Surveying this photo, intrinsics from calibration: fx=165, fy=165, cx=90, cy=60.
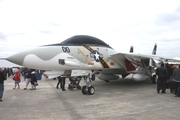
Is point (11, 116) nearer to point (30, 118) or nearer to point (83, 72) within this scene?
point (30, 118)

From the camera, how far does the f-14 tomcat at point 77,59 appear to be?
22.9 feet

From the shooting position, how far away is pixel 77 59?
816cm

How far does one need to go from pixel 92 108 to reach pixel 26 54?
3.49 m

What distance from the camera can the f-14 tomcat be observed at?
6.98 metres

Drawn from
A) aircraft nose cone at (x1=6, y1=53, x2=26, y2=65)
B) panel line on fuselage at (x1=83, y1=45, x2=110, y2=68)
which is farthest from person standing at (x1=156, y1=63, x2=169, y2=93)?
aircraft nose cone at (x1=6, y1=53, x2=26, y2=65)

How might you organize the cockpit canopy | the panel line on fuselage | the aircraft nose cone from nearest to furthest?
1. the aircraft nose cone
2. the cockpit canopy
3. the panel line on fuselage

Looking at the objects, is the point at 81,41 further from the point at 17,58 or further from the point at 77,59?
the point at 17,58

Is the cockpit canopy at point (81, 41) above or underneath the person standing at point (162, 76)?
above

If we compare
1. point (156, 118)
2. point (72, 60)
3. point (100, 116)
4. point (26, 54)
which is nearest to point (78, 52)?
point (72, 60)

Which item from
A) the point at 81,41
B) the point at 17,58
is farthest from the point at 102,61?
the point at 17,58

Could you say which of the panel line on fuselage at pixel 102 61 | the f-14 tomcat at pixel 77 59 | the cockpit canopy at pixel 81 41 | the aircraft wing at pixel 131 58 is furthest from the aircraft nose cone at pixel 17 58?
the aircraft wing at pixel 131 58

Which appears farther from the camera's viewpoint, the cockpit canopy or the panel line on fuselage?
the panel line on fuselage

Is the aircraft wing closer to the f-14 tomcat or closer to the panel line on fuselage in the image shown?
the f-14 tomcat

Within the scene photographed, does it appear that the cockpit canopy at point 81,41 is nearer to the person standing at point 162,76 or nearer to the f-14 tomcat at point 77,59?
the f-14 tomcat at point 77,59
